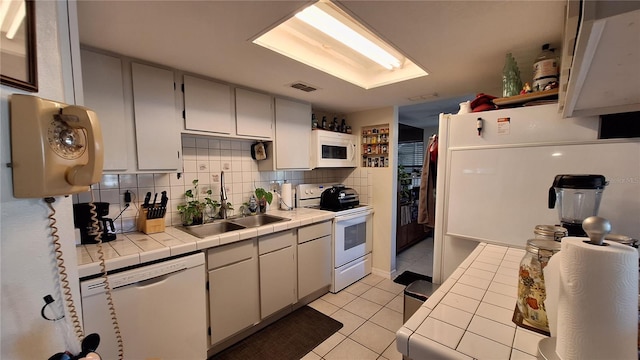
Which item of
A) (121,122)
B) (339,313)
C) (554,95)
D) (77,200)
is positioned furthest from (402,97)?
(77,200)

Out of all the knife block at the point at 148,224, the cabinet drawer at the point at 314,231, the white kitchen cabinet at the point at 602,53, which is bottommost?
the cabinet drawer at the point at 314,231

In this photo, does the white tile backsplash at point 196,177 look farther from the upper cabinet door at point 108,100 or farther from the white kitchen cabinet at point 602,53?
the white kitchen cabinet at point 602,53

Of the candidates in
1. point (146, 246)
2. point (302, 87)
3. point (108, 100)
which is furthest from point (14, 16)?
point (302, 87)

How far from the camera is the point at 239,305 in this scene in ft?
6.08

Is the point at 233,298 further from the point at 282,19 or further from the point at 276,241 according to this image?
the point at 282,19

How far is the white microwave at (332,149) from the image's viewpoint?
2.80 metres

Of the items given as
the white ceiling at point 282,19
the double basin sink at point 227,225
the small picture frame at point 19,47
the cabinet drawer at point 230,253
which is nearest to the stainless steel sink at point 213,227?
the double basin sink at point 227,225

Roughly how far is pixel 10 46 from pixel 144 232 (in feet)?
5.06

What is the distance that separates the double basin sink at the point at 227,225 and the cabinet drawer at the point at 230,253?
0.57ft

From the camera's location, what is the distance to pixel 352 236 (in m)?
2.88

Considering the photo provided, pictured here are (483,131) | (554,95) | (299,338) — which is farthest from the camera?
(299,338)

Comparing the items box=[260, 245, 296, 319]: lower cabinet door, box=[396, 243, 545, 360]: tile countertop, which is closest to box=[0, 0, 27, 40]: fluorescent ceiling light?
box=[396, 243, 545, 360]: tile countertop

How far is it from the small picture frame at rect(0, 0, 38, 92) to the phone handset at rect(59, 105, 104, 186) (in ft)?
0.26

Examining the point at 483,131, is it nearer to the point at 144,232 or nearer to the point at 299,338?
the point at 299,338
